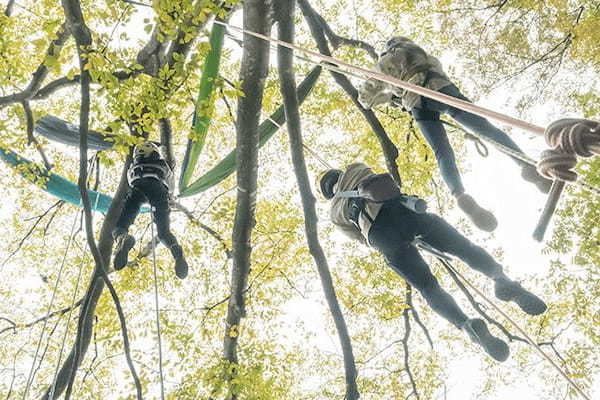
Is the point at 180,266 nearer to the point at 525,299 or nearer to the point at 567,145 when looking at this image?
the point at 525,299

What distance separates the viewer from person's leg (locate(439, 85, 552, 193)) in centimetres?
273

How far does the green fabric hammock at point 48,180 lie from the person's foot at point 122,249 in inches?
35.8

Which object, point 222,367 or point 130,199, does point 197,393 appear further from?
point 130,199

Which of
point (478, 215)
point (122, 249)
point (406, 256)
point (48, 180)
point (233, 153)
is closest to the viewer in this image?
point (478, 215)

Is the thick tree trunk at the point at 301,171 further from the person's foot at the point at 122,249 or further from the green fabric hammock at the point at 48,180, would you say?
the green fabric hammock at the point at 48,180

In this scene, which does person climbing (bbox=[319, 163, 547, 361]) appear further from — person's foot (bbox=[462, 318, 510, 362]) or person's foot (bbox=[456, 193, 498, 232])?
person's foot (bbox=[456, 193, 498, 232])

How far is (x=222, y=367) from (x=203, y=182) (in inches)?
80.2

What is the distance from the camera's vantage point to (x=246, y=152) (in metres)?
4.37

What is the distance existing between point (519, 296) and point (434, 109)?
4.66ft

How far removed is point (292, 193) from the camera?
8.07 metres

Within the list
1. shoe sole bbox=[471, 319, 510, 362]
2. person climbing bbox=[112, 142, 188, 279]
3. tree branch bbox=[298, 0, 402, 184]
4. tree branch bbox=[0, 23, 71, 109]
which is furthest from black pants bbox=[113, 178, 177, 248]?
shoe sole bbox=[471, 319, 510, 362]

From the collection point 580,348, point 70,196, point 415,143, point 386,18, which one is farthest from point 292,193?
point 580,348

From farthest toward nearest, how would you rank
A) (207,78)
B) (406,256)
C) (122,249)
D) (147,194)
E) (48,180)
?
1. (48,180)
2. (207,78)
3. (147,194)
4. (122,249)
5. (406,256)

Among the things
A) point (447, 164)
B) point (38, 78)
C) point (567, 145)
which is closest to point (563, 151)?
point (567, 145)
